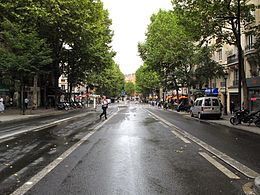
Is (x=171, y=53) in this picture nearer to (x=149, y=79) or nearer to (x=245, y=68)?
(x=245, y=68)

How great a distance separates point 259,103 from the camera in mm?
34625

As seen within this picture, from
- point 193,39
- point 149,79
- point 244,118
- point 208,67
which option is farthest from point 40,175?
point 149,79

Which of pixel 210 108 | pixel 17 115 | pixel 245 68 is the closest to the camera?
pixel 210 108

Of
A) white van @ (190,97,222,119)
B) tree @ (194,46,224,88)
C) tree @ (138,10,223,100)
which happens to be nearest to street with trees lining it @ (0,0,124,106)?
tree @ (138,10,223,100)

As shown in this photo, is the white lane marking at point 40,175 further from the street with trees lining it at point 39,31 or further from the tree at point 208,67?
the tree at point 208,67

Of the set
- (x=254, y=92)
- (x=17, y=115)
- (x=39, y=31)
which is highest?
(x=39, y=31)

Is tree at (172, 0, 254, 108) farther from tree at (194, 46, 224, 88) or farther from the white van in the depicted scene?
tree at (194, 46, 224, 88)

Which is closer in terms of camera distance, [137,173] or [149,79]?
[137,173]

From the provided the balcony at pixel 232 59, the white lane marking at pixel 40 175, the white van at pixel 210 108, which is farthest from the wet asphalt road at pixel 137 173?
the balcony at pixel 232 59

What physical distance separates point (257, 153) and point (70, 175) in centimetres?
599

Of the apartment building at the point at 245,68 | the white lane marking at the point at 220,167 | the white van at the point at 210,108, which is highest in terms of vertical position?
the apartment building at the point at 245,68

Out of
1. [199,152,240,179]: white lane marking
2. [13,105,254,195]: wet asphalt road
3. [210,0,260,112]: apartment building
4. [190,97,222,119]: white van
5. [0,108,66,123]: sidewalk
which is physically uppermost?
[210,0,260,112]: apartment building

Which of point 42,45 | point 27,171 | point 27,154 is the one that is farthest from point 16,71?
point 27,171

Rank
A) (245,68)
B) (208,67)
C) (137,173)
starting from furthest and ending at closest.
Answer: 1. (208,67)
2. (245,68)
3. (137,173)
